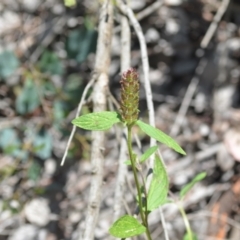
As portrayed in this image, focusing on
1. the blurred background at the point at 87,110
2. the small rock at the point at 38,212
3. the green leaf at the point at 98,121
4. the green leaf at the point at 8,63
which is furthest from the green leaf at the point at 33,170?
the green leaf at the point at 98,121

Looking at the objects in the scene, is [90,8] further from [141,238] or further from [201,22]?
[141,238]

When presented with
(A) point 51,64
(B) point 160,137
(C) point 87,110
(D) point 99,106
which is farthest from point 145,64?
(A) point 51,64

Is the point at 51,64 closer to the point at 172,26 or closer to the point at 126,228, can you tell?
the point at 172,26

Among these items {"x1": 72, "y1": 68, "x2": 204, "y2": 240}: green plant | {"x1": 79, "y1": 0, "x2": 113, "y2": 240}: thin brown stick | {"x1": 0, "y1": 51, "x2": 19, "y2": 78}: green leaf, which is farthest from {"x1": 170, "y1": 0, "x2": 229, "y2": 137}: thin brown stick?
{"x1": 72, "y1": 68, "x2": 204, "y2": 240}: green plant

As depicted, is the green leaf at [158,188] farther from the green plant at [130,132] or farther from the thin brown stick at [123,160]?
the thin brown stick at [123,160]

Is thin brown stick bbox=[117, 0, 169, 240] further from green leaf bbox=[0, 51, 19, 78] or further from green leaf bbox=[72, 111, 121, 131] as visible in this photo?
green leaf bbox=[0, 51, 19, 78]

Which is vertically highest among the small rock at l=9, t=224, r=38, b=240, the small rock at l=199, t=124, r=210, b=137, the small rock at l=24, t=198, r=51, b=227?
the small rock at l=199, t=124, r=210, b=137

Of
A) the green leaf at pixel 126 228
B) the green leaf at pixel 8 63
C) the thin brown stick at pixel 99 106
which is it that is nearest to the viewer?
the green leaf at pixel 126 228
